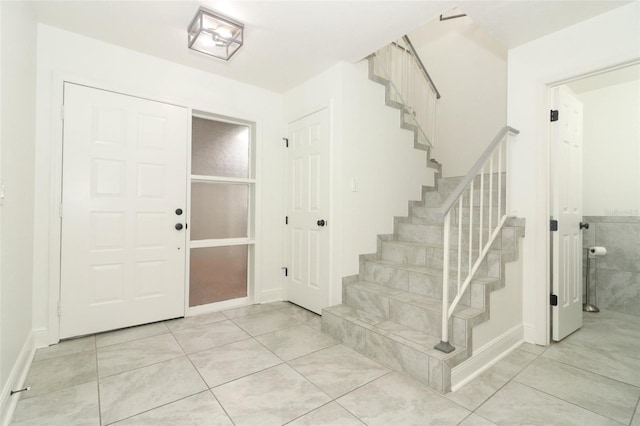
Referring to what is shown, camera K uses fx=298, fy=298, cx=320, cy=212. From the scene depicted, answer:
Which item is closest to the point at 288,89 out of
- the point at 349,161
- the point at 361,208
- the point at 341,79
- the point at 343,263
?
the point at 341,79

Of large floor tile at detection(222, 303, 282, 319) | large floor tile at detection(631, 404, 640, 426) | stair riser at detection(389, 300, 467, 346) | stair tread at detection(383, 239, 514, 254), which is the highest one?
stair tread at detection(383, 239, 514, 254)

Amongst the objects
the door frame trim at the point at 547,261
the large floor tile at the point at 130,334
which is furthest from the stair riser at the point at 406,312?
the large floor tile at the point at 130,334

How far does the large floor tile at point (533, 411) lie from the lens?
1535mm

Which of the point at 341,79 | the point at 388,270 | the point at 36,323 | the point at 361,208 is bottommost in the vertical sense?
the point at 36,323

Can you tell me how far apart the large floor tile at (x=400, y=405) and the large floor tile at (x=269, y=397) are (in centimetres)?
21

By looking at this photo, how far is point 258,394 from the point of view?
5.76 feet

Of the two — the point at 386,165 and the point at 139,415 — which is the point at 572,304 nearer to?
the point at 386,165

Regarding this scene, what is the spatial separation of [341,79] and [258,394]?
268 centimetres

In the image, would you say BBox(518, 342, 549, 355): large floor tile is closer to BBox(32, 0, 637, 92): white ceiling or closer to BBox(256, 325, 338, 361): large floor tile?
BBox(256, 325, 338, 361): large floor tile

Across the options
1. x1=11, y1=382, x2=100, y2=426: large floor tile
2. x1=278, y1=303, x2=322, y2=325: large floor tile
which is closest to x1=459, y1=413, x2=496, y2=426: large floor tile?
x1=278, y1=303, x2=322, y2=325: large floor tile

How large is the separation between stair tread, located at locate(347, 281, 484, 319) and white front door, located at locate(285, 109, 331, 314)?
410 mm

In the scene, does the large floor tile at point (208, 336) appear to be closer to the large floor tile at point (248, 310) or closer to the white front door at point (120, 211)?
the large floor tile at point (248, 310)

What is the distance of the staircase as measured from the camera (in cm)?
195

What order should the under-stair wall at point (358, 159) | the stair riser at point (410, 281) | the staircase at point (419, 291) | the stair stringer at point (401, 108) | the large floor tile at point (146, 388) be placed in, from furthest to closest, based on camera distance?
1. the stair stringer at point (401, 108)
2. the under-stair wall at point (358, 159)
3. the stair riser at point (410, 281)
4. the staircase at point (419, 291)
5. the large floor tile at point (146, 388)
